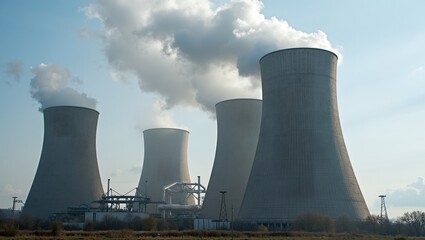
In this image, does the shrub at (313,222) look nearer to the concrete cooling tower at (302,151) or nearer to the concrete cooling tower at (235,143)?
the concrete cooling tower at (302,151)

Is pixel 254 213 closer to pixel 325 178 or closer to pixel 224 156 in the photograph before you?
pixel 325 178

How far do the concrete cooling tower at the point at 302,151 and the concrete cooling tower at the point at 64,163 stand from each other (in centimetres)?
986

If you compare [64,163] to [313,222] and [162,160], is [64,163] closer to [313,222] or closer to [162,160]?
[162,160]

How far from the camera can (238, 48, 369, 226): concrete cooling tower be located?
2255cm

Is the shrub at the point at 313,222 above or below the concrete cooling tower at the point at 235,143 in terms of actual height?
below

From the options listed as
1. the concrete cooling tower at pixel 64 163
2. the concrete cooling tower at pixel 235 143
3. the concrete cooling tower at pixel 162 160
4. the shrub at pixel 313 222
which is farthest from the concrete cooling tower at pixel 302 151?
the concrete cooling tower at pixel 162 160

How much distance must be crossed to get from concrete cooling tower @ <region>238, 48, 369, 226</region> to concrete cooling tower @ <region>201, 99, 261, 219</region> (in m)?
5.00

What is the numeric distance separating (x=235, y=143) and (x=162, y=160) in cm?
784

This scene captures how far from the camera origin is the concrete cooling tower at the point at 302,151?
22547mm

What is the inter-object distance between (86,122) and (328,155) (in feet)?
42.3

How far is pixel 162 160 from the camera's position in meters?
35.1

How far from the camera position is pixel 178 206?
37.4 m

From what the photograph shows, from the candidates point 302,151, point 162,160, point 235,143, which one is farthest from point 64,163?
point 302,151

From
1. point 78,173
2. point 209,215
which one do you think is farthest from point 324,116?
point 78,173
